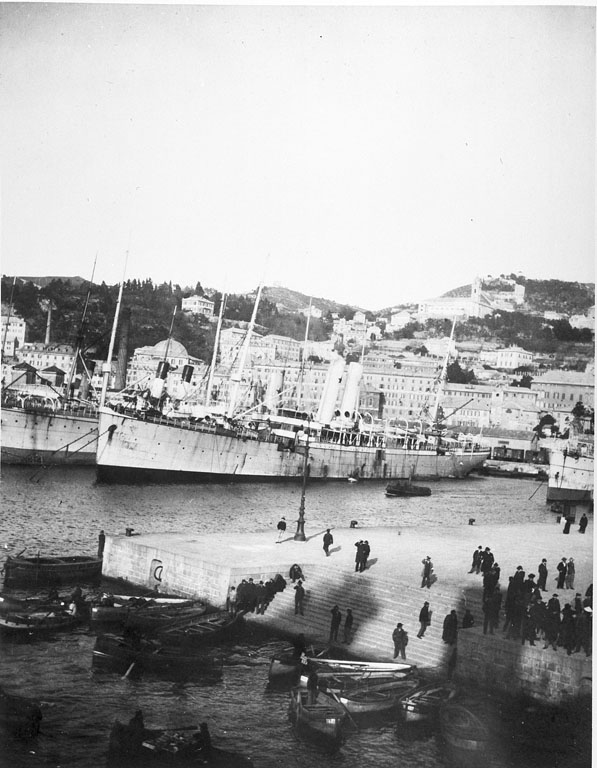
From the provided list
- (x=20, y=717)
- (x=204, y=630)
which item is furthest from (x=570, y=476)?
(x=20, y=717)

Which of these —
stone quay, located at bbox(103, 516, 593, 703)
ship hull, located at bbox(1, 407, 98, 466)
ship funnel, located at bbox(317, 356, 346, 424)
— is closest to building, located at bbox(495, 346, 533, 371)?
stone quay, located at bbox(103, 516, 593, 703)

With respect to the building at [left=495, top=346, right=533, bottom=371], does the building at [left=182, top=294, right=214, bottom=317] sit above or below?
above

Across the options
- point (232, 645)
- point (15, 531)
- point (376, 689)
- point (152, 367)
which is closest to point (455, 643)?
point (376, 689)

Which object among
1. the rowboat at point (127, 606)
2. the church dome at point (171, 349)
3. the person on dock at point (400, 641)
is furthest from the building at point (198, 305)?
the person on dock at point (400, 641)

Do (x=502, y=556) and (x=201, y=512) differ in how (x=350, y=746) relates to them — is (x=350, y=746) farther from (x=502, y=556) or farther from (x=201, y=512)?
(x=201, y=512)

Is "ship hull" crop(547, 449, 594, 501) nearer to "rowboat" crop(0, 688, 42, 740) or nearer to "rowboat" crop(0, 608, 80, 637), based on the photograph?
"rowboat" crop(0, 608, 80, 637)

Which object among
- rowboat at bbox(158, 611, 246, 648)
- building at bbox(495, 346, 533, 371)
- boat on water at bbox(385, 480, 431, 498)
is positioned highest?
building at bbox(495, 346, 533, 371)

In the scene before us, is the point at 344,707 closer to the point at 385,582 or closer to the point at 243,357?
the point at 385,582

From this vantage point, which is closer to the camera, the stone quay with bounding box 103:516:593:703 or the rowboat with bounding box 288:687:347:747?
the rowboat with bounding box 288:687:347:747
